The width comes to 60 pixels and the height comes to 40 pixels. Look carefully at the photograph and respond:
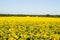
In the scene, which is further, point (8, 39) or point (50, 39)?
point (50, 39)

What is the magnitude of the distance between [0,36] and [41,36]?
1.52 metres

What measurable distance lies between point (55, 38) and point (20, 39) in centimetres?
119

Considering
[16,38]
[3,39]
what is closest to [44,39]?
[16,38]

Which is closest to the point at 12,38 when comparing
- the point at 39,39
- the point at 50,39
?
the point at 39,39

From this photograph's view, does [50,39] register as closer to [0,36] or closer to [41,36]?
[41,36]

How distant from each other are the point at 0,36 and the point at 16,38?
2.81 feet

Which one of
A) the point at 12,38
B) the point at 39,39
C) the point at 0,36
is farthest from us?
the point at 0,36

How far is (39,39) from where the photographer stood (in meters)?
6.43

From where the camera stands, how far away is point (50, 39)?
652 centimetres

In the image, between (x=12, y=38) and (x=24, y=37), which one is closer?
(x=12, y=38)

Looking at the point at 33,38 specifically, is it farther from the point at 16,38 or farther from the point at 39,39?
the point at 16,38

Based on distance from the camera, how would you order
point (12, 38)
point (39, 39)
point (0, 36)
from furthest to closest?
point (0, 36), point (39, 39), point (12, 38)

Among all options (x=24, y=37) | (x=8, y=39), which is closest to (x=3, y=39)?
(x=8, y=39)

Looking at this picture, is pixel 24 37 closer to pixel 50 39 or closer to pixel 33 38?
pixel 33 38
